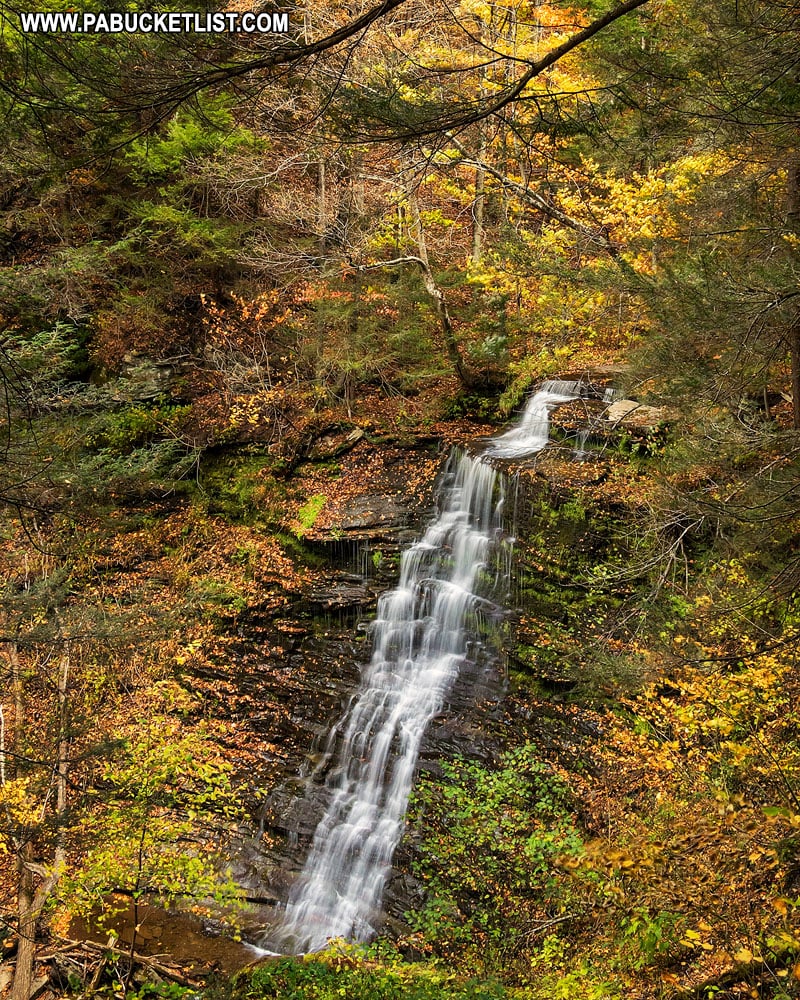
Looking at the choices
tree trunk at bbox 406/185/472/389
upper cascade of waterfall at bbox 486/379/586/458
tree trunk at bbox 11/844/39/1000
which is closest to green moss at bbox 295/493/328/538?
upper cascade of waterfall at bbox 486/379/586/458

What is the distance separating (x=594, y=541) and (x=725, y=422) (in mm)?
3182

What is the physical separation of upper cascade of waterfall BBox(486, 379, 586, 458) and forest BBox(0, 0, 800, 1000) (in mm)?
129

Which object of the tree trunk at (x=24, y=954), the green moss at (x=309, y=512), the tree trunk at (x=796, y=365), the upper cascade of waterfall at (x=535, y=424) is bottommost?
the tree trunk at (x=24, y=954)

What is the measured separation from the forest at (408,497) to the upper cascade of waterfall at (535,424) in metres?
0.13

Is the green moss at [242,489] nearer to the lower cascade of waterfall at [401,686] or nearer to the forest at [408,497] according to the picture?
the forest at [408,497]

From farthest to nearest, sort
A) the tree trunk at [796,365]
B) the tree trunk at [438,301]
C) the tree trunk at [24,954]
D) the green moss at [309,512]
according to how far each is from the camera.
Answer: the tree trunk at [438,301] → the green moss at [309,512] → the tree trunk at [796,365] → the tree trunk at [24,954]

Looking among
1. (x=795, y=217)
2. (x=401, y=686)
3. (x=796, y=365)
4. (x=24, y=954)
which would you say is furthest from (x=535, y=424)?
(x=24, y=954)

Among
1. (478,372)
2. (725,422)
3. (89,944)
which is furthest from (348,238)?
(89,944)

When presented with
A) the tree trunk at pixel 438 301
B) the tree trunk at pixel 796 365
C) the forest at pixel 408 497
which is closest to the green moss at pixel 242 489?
the forest at pixel 408 497

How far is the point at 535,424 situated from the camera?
40.4 feet

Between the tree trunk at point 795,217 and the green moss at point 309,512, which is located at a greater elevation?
the tree trunk at point 795,217

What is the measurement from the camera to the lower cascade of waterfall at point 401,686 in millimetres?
8070

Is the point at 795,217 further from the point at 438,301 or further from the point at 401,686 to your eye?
the point at 401,686

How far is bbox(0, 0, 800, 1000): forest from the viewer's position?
12.6ft
